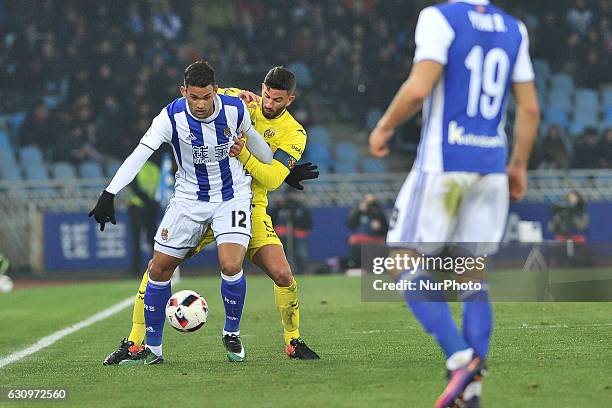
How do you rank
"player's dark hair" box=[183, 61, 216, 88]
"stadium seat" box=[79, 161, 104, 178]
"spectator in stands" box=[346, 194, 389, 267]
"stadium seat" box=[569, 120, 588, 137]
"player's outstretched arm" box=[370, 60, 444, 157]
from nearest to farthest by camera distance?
"player's outstretched arm" box=[370, 60, 444, 157] < "player's dark hair" box=[183, 61, 216, 88] < "spectator in stands" box=[346, 194, 389, 267] < "stadium seat" box=[79, 161, 104, 178] < "stadium seat" box=[569, 120, 588, 137]

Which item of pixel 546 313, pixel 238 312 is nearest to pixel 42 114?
pixel 546 313

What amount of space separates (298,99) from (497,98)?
18907 mm

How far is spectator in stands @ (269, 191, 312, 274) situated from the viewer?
2141 cm

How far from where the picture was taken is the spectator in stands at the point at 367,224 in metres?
20.7

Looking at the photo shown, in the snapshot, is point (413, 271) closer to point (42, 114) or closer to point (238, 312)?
point (238, 312)

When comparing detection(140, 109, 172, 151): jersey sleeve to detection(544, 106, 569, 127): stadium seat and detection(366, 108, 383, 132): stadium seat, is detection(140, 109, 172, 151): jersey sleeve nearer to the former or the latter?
Result: detection(366, 108, 383, 132): stadium seat

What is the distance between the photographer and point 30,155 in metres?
23.7

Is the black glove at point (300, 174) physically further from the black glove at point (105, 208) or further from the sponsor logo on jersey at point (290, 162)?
the black glove at point (105, 208)

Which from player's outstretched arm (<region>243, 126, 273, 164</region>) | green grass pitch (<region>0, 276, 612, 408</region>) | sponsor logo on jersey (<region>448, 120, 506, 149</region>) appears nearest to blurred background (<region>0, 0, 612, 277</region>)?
green grass pitch (<region>0, 276, 612, 408</region>)

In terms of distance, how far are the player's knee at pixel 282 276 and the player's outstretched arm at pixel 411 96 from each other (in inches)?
121

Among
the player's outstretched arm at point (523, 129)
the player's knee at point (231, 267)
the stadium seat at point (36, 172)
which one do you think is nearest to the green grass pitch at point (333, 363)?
the player's knee at point (231, 267)

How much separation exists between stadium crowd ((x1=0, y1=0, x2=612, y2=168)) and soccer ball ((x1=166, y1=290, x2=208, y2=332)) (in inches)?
592

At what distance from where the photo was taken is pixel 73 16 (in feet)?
85.5

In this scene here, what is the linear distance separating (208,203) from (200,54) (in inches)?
703
